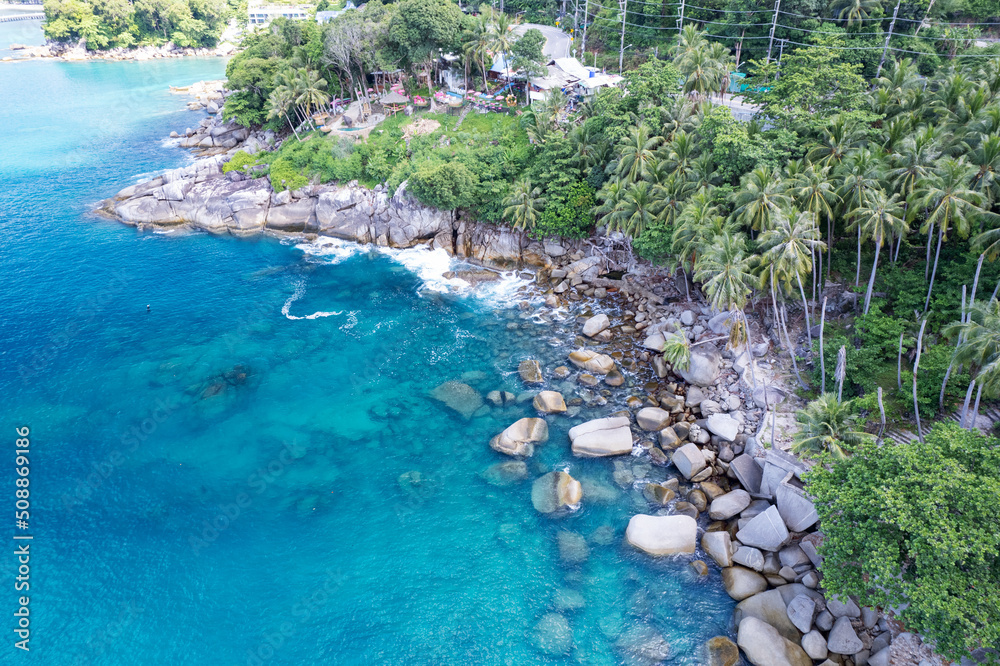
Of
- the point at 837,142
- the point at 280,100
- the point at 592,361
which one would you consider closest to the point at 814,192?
the point at 837,142

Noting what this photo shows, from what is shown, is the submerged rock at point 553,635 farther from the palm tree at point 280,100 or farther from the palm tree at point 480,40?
the palm tree at point 280,100

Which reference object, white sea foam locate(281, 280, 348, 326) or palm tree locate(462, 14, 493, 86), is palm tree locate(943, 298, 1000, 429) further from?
palm tree locate(462, 14, 493, 86)

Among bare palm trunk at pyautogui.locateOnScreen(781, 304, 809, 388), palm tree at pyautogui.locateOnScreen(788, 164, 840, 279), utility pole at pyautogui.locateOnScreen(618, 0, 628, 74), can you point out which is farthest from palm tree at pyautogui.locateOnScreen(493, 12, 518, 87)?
bare palm trunk at pyautogui.locateOnScreen(781, 304, 809, 388)

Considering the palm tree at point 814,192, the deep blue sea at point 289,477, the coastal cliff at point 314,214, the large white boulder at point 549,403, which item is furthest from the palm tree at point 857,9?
the large white boulder at point 549,403

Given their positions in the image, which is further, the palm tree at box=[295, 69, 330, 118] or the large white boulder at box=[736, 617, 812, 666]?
the palm tree at box=[295, 69, 330, 118]

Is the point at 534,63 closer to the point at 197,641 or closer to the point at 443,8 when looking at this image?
the point at 443,8

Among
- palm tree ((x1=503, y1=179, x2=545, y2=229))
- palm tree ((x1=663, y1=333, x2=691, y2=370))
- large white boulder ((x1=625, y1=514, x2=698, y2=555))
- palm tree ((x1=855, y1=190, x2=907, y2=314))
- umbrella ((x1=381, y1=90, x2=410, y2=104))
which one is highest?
umbrella ((x1=381, y1=90, x2=410, y2=104))

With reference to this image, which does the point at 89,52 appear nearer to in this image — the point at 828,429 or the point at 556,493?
the point at 556,493
